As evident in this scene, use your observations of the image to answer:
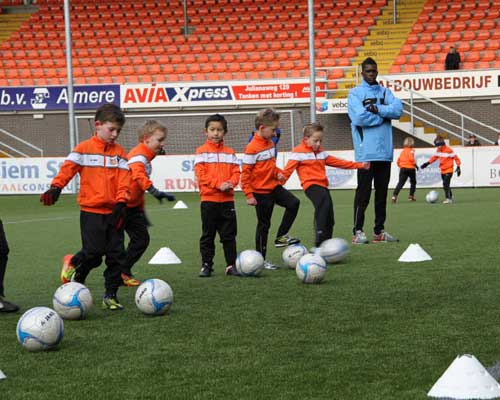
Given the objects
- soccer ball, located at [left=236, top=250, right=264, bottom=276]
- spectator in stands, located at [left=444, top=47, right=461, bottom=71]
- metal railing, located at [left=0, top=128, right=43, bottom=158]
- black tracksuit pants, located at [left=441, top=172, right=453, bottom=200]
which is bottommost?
soccer ball, located at [left=236, top=250, right=264, bottom=276]

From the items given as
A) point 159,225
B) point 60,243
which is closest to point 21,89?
point 159,225

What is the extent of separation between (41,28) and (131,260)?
94.1 feet

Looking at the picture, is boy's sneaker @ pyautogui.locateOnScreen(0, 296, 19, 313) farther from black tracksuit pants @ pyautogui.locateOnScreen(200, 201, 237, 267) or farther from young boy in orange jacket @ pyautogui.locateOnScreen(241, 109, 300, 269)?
young boy in orange jacket @ pyautogui.locateOnScreen(241, 109, 300, 269)

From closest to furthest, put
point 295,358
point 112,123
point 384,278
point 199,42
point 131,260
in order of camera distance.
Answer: point 295,358, point 112,123, point 384,278, point 131,260, point 199,42

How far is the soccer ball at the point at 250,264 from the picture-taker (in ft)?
27.7

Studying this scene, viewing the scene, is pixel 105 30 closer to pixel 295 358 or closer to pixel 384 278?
pixel 384 278

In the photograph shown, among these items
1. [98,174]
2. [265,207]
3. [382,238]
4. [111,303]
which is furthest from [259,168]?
[111,303]

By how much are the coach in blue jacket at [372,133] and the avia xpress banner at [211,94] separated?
716 inches

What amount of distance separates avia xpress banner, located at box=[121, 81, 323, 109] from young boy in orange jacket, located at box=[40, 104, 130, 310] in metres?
22.5

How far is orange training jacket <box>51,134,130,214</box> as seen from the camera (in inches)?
273

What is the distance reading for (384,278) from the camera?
800 cm

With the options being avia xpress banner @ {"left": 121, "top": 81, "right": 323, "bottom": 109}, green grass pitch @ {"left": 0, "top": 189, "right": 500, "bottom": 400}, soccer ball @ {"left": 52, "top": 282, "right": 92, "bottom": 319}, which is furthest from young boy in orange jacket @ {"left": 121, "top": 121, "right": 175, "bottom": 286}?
avia xpress banner @ {"left": 121, "top": 81, "right": 323, "bottom": 109}

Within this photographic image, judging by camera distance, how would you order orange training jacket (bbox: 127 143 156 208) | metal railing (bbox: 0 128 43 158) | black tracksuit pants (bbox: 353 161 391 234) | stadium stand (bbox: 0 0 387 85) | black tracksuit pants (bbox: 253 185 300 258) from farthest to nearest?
stadium stand (bbox: 0 0 387 85)
metal railing (bbox: 0 128 43 158)
black tracksuit pants (bbox: 353 161 391 234)
black tracksuit pants (bbox: 253 185 300 258)
orange training jacket (bbox: 127 143 156 208)

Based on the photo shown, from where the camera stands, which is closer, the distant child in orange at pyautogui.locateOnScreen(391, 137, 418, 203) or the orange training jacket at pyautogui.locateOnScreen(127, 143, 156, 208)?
the orange training jacket at pyautogui.locateOnScreen(127, 143, 156, 208)
